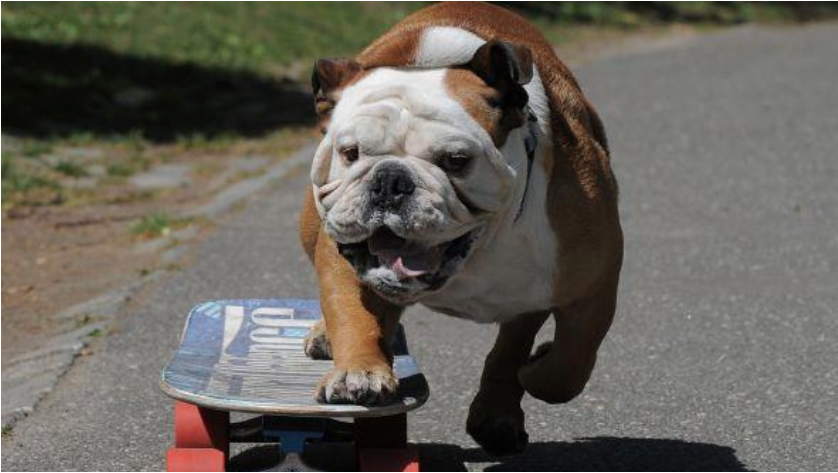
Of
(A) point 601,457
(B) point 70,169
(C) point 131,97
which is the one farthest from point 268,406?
(C) point 131,97

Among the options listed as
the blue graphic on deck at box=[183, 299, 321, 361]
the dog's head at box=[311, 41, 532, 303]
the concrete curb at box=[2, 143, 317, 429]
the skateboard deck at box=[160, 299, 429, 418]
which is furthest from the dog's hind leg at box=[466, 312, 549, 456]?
the concrete curb at box=[2, 143, 317, 429]

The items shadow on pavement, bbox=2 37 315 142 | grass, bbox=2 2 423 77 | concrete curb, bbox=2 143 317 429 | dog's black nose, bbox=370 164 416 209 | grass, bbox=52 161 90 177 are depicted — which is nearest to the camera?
dog's black nose, bbox=370 164 416 209

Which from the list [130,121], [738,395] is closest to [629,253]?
[738,395]

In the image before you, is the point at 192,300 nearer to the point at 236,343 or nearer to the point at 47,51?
the point at 236,343

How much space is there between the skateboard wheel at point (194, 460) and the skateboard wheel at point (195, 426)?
0.03m

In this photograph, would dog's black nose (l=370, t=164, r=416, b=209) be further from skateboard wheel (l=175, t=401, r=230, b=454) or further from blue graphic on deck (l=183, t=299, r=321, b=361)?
blue graphic on deck (l=183, t=299, r=321, b=361)

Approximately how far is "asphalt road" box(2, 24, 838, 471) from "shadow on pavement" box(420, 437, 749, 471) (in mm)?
12

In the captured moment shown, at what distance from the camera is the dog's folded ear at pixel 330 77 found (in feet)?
15.1

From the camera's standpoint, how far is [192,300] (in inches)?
320

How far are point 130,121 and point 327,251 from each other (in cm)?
889

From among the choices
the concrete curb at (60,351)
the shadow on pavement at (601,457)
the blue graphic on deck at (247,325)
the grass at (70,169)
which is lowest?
the grass at (70,169)

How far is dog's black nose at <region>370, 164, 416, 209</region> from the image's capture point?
166 inches

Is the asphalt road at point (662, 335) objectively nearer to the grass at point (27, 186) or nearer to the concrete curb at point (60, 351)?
the concrete curb at point (60, 351)

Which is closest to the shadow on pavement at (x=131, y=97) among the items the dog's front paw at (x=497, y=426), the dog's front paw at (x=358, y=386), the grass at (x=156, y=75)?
the grass at (x=156, y=75)
